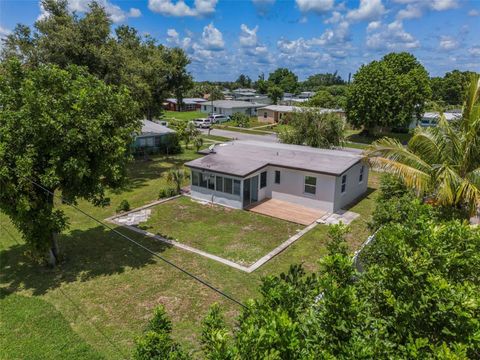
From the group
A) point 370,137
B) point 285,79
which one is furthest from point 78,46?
point 285,79

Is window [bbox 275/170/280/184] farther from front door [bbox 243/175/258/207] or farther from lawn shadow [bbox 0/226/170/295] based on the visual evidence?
lawn shadow [bbox 0/226/170/295]

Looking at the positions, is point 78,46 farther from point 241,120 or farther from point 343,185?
point 241,120

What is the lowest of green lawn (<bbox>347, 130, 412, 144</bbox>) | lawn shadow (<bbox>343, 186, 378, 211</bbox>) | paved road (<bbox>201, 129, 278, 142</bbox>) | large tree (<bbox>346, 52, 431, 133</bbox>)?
lawn shadow (<bbox>343, 186, 378, 211</bbox>)

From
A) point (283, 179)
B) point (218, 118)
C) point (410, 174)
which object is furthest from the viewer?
point (218, 118)

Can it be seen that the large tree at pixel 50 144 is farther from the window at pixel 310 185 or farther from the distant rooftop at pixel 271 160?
the window at pixel 310 185

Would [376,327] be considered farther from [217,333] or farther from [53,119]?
[53,119]

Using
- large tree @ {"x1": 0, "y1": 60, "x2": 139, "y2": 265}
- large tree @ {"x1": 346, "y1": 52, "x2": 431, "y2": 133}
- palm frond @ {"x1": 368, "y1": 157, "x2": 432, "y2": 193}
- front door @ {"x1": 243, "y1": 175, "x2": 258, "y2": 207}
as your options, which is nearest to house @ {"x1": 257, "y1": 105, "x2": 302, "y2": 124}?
large tree @ {"x1": 346, "y1": 52, "x2": 431, "y2": 133}
